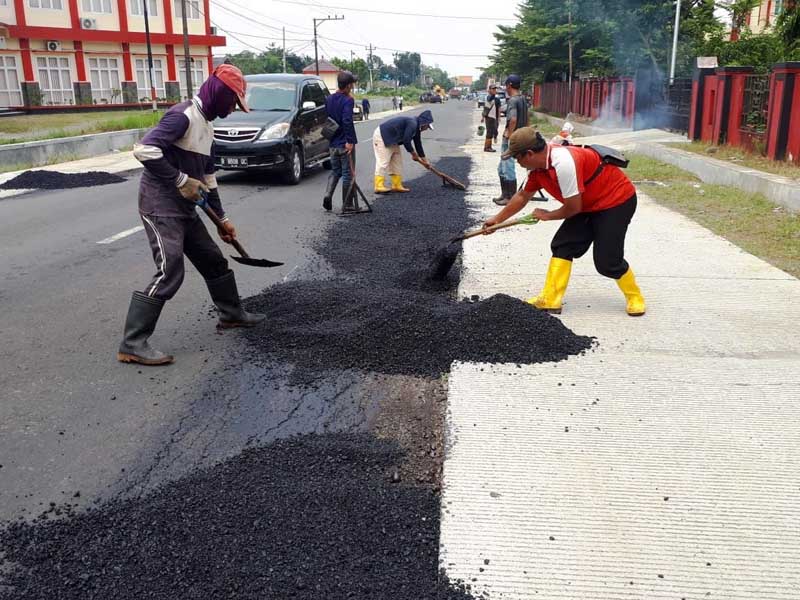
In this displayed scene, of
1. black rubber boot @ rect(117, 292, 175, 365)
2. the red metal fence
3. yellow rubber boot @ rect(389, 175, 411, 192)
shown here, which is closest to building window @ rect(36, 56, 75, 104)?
the red metal fence

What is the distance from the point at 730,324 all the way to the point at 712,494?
244 cm

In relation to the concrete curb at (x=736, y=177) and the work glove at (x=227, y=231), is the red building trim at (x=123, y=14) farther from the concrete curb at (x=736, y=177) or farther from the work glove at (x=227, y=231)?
the work glove at (x=227, y=231)

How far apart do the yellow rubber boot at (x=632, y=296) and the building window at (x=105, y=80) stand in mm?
43418

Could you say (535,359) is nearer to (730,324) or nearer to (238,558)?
(730,324)

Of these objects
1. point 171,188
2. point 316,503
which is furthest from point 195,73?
point 316,503

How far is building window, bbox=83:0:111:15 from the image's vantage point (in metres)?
41.7

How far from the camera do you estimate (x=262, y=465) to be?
11.3ft

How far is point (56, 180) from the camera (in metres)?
13.6

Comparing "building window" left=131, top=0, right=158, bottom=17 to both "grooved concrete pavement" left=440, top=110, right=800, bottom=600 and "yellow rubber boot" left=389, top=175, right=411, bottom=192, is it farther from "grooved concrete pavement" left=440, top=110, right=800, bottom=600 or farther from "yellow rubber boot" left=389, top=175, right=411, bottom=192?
"grooved concrete pavement" left=440, top=110, right=800, bottom=600

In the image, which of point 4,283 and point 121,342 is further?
point 4,283

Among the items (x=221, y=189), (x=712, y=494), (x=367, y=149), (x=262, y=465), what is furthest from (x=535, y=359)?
(x=367, y=149)

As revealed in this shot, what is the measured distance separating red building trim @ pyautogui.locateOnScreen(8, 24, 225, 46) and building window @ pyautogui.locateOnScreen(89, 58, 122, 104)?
140 centimetres

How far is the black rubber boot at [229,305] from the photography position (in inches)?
204

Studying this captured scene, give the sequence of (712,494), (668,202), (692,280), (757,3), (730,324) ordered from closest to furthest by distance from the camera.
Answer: (712,494)
(730,324)
(692,280)
(668,202)
(757,3)
